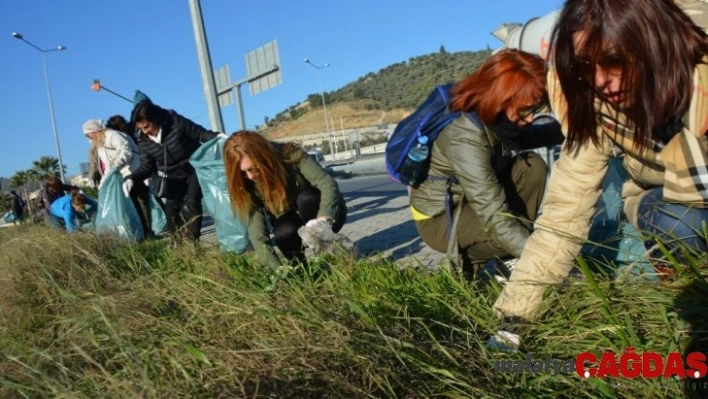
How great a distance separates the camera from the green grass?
1.50 m

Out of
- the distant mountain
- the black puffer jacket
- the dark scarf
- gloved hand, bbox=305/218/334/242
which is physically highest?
the distant mountain

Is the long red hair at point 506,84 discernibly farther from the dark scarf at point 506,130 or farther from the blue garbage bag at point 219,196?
the blue garbage bag at point 219,196

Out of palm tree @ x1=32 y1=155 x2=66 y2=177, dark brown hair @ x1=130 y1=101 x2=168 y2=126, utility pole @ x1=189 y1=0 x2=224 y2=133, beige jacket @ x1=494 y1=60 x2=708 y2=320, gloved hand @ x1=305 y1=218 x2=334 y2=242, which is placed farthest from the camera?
palm tree @ x1=32 y1=155 x2=66 y2=177

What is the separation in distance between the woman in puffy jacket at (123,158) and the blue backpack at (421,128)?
368 cm

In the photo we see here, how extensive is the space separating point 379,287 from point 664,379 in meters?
1.26

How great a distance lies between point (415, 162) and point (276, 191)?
1207mm

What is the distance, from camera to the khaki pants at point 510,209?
2.81m

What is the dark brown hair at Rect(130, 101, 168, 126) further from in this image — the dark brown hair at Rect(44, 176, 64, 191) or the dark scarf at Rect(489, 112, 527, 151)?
the dark brown hair at Rect(44, 176, 64, 191)

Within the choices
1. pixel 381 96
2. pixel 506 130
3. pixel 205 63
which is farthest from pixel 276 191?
pixel 381 96

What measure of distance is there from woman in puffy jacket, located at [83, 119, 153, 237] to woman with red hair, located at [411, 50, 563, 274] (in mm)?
3760


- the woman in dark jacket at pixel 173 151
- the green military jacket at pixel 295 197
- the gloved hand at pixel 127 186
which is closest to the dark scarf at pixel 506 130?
the green military jacket at pixel 295 197

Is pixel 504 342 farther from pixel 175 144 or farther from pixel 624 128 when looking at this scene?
pixel 175 144

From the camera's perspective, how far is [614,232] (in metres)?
2.27

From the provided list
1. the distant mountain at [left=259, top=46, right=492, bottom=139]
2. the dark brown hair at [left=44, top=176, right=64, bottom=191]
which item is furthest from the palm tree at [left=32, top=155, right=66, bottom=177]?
the dark brown hair at [left=44, top=176, right=64, bottom=191]
